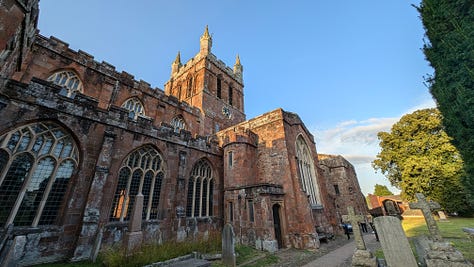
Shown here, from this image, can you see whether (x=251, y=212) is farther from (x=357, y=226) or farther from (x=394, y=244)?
(x=394, y=244)

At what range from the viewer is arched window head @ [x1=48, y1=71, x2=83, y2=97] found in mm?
12783

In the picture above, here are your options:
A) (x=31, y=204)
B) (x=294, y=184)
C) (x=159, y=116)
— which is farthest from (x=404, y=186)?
(x=31, y=204)

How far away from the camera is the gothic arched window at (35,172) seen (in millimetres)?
7277

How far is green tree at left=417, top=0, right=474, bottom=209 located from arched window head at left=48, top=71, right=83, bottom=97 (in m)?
20.7

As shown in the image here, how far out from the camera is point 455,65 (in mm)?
7332

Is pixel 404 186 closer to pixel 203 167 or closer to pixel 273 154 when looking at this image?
pixel 273 154

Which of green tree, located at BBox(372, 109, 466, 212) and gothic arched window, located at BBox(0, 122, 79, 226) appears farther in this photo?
green tree, located at BBox(372, 109, 466, 212)

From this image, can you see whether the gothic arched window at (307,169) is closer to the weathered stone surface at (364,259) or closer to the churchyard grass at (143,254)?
the weathered stone surface at (364,259)

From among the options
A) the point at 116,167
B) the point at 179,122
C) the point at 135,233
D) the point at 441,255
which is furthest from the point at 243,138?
the point at 441,255

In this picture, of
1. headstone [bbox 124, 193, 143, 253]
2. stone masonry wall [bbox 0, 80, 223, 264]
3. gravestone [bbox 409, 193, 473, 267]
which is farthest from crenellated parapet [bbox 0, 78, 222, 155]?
gravestone [bbox 409, 193, 473, 267]

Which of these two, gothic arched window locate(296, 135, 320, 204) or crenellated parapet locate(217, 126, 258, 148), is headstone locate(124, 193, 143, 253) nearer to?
crenellated parapet locate(217, 126, 258, 148)

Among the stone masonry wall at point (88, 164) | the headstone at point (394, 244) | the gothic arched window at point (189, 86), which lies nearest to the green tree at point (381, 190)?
the gothic arched window at point (189, 86)

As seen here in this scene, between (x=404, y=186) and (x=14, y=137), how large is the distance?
32.7 m

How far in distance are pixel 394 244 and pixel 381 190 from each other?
83.8 m
